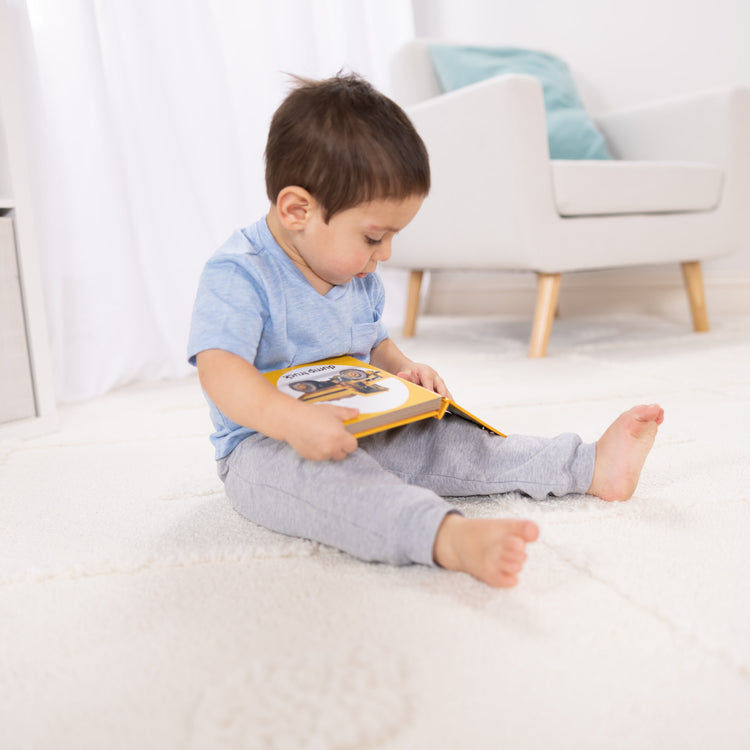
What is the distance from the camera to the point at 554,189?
1419mm

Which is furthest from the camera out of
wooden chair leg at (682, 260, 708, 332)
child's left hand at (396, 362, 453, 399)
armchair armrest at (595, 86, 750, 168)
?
wooden chair leg at (682, 260, 708, 332)

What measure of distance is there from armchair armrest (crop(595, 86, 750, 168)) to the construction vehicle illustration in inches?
53.9

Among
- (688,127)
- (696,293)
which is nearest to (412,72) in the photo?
(688,127)

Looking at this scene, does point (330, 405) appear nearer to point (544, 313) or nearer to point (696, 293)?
point (544, 313)

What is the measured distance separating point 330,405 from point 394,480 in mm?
83

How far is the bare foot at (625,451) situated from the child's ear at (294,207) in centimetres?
35

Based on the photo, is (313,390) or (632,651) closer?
(632,651)

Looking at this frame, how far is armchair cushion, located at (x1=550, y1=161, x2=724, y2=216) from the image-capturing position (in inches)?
55.9

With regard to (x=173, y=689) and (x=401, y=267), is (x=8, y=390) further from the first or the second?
(x=401, y=267)

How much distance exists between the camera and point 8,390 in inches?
40.3

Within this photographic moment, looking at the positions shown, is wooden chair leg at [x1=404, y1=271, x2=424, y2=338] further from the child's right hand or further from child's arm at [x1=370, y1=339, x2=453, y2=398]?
the child's right hand

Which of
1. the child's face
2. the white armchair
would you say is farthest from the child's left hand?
the white armchair

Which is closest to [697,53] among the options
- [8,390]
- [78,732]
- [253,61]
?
[253,61]

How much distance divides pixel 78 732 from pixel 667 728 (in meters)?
0.30
